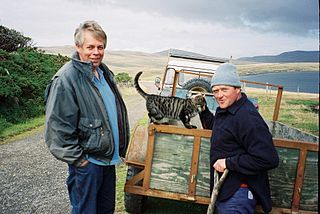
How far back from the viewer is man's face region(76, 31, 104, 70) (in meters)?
2.59

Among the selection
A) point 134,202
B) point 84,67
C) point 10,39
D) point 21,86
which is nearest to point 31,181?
point 134,202

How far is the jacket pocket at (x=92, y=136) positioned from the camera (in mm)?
2516

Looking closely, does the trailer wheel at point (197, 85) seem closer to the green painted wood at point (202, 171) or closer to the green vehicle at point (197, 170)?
the green vehicle at point (197, 170)

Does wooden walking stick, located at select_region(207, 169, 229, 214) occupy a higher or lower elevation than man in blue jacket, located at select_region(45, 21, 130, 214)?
lower

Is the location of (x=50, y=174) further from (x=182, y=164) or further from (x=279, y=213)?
(x=279, y=213)

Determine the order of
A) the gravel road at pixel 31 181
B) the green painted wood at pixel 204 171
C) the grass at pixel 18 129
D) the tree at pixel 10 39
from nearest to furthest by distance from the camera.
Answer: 1. the green painted wood at pixel 204 171
2. the gravel road at pixel 31 181
3. the grass at pixel 18 129
4. the tree at pixel 10 39

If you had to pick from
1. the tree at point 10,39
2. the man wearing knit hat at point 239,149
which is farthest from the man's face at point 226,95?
the tree at point 10,39

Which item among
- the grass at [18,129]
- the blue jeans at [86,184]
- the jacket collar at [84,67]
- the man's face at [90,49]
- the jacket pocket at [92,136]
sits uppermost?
the man's face at [90,49]

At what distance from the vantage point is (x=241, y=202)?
7.93ft

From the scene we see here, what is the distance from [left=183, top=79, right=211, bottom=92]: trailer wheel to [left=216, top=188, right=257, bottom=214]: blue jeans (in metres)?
5.96

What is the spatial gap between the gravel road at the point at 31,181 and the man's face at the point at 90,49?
9.63 feet

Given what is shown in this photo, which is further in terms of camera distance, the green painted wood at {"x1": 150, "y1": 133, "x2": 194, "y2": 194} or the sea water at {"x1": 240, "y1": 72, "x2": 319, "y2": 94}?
the green painted wood at {"x1": 150, "y1": 133, "x2": 194, "y2": 194}

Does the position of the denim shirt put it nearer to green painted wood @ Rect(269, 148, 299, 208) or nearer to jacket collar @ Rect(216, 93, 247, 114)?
jacket collar @ Rect(216, 93, 247, 114)

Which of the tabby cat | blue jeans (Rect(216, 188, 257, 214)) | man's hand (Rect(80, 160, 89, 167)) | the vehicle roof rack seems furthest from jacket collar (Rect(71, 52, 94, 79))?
the vehicle roof rack
